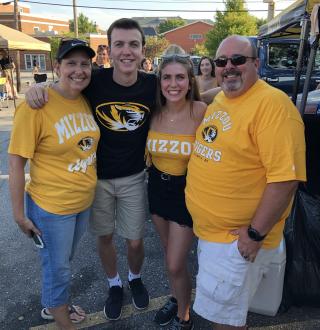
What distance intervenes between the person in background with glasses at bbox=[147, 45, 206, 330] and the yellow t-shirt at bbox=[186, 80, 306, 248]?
225mm

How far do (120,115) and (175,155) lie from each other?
447 millimetres

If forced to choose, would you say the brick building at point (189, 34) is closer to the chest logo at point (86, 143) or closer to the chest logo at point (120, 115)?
the chest logo at point (120, 115)

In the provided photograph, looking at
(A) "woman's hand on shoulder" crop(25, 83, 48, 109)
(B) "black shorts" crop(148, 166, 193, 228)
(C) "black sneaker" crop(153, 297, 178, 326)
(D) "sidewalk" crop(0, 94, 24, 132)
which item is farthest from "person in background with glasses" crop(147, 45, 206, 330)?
(D) "sidewalk" crop(0, 94, 24, 132)

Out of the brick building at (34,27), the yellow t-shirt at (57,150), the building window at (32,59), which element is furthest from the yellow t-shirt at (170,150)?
the building window at (32,59)

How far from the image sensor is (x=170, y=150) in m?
2.20

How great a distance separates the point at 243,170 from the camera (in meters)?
1.70

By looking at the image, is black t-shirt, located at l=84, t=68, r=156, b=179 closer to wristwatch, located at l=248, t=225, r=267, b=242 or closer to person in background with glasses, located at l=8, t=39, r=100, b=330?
person in background with glasses, located at l=8, t=39, r=100, b=330

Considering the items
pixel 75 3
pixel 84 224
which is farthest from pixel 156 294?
pixel 75 3

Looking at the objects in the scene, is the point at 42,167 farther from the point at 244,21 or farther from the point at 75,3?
the point at 244,21

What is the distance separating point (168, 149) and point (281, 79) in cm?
778

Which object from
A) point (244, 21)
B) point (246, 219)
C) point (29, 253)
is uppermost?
point (244, 21)

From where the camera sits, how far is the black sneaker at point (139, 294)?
265 cm

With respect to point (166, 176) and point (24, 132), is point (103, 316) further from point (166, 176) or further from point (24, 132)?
point (24, 132)

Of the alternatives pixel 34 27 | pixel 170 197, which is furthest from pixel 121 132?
pixel 34 27
